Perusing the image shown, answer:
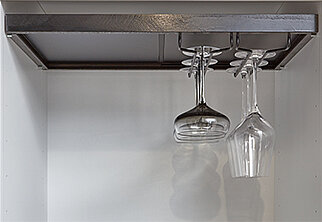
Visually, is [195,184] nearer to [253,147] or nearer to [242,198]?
[242,198]

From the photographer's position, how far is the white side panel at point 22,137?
105 centimetres

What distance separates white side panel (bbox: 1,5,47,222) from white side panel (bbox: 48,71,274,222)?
6cm

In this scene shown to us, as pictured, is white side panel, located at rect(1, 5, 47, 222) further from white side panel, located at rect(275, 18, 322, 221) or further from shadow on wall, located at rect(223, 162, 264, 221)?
white side panel, located at rect(275, 18, 322, 221)

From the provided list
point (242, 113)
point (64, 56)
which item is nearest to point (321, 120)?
point (242, 113)

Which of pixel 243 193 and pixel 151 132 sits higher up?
pixel 151 132

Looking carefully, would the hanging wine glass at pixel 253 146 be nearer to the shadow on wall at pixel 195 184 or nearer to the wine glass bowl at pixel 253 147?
the wine glass bowl at pixel 253 147

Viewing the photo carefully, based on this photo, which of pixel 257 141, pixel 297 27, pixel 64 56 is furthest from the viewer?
pixel 64 56

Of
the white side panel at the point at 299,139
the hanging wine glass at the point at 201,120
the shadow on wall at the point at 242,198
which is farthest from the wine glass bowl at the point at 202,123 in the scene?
the shadow on wall at the point at 242,198

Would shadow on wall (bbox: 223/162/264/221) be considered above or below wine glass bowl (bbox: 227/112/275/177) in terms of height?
below

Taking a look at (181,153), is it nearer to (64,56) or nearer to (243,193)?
(243,193)

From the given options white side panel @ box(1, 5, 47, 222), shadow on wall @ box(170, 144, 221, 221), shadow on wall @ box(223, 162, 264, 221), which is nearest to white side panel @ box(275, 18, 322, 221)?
shadow on wall @ box(223, 162, 264, 221)

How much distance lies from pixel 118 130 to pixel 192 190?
24 centimetres

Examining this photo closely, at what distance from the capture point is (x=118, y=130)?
1464 millimetres

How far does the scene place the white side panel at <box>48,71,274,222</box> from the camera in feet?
4.76
